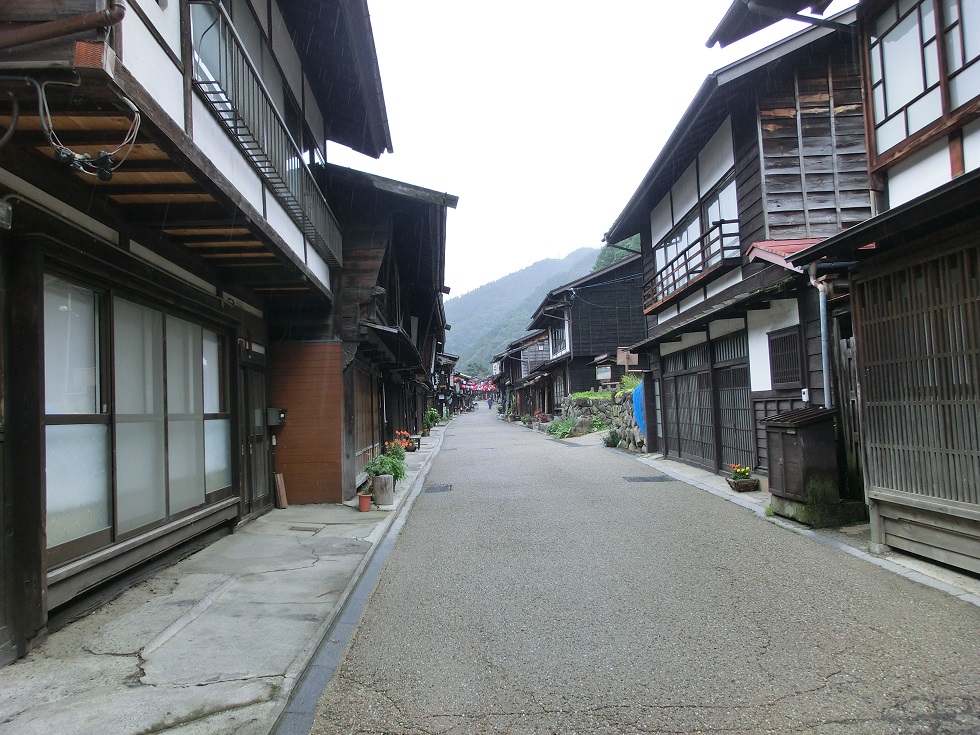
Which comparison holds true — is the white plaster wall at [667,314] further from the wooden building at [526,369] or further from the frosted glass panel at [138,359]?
the wooden building at [526,369]

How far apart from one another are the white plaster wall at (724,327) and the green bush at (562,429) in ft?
53.6

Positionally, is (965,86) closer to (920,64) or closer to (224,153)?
(920,64)

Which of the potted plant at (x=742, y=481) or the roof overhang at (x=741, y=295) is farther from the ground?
the roof overhang at (x=741, y=295)

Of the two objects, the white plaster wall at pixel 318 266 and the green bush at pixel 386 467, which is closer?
the white plaster wall at pixel 318 266

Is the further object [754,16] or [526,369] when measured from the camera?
[526,369]

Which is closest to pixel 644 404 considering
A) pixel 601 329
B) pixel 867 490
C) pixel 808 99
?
pixel 808 99

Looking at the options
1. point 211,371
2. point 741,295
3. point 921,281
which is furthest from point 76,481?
point 741,295

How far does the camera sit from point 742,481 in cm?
1129

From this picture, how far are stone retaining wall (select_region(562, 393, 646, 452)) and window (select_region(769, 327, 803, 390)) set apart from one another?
9.41m

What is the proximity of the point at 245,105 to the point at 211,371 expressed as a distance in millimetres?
3545

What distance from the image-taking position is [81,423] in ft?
16.8

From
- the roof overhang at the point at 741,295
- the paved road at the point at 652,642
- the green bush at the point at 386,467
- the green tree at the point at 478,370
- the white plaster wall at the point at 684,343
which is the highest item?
the green tree at the point at 478,370

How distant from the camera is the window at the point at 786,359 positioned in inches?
404

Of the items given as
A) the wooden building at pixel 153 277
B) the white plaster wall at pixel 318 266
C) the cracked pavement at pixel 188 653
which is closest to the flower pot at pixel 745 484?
the wooden building at pixel 153 277
